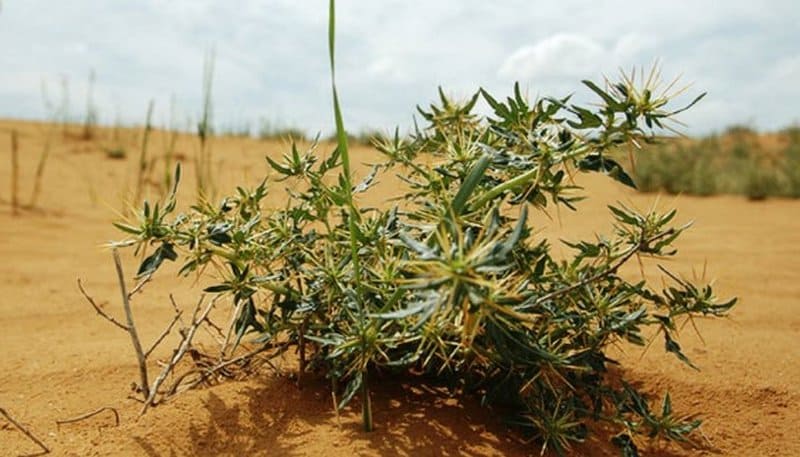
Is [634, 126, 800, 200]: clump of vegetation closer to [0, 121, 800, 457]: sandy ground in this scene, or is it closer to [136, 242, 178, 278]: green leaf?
[0, 121, 800, 457]: sandy ground

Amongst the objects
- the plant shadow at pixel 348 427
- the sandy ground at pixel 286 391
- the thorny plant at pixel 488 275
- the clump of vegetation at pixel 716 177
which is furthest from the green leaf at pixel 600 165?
the clump of vegetation at pixel 716 177

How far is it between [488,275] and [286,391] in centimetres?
68

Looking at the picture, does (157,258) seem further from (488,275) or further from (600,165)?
(600,165)

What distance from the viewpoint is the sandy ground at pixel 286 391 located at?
1.49 meters

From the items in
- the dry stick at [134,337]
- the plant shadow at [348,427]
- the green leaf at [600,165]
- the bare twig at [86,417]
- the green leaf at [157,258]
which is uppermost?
the green leaf at [600,165]

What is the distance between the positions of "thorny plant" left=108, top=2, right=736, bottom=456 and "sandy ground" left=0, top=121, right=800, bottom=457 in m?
0.08

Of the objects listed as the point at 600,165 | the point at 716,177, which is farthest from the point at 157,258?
the point at 716,177

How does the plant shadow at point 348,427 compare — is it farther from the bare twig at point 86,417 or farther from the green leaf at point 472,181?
the green leaf at point 472,181

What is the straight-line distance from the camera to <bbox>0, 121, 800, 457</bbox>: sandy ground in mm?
1485

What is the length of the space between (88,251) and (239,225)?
2.88m

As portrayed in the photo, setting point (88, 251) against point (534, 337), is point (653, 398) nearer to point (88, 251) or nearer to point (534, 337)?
point (534, 337)

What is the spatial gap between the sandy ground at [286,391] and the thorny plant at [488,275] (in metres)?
0.08

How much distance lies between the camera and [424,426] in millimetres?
1517

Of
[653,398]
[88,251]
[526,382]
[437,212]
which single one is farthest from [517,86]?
[88,251]
